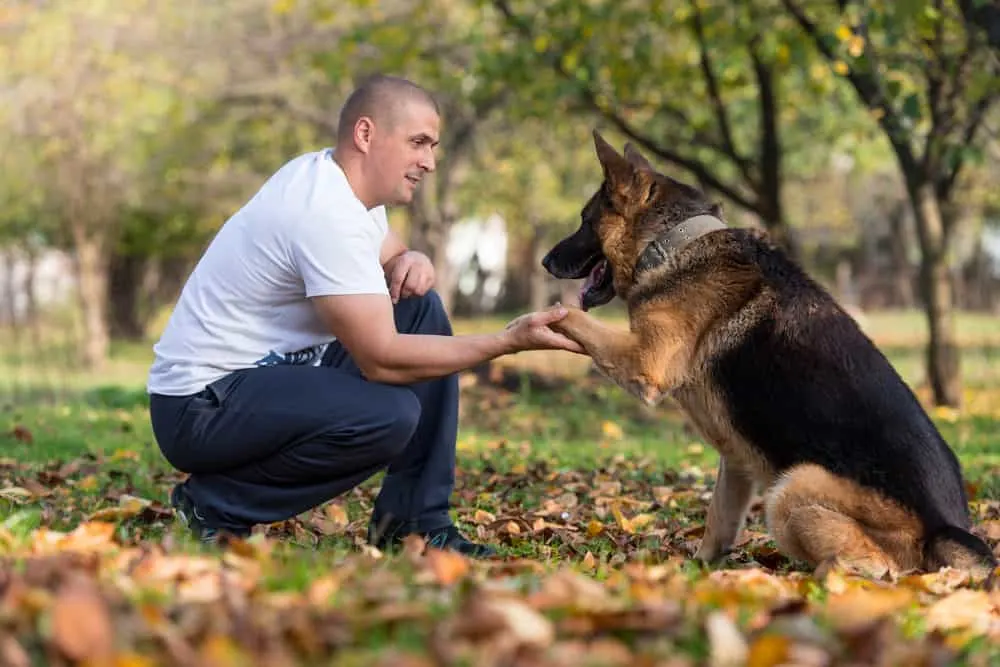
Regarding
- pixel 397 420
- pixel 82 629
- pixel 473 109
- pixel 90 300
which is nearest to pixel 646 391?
pixel 397 420

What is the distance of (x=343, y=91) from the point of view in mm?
25656

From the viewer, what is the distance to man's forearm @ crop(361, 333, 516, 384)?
435 centimetres

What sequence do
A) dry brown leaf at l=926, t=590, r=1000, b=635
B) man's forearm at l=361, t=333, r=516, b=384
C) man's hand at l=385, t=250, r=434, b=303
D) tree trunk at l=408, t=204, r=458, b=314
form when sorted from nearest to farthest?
dry brown leaf at l=926, t=590, r=1000, b=635 < man's forearm at l=361, t=333, r=516, b=384 < man's hand at l=385, t=250, r=434, b=303 < tree trunk at l=408, t=204, r=458, b=314

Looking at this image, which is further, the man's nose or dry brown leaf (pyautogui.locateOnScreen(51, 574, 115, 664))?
the man's nose

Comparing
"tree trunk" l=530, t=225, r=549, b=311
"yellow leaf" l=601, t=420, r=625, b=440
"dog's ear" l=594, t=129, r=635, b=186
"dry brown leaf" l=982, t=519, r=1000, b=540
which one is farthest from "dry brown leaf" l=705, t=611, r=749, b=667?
"tree trunk" l=530, t=225, r=549, b=311

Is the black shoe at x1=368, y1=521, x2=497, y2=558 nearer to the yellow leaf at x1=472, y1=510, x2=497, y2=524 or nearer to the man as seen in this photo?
the man

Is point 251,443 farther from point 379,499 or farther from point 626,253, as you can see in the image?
point 626,253

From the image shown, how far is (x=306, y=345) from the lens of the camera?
4.67m

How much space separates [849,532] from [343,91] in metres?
22.8

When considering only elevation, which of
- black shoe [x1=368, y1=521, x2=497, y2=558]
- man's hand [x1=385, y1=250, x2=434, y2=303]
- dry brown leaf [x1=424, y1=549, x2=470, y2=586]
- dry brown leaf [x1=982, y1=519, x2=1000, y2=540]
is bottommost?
dry brown leaf [x1=982, y1=519, x2=1000, y2=540]

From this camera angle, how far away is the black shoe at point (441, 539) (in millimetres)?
4664

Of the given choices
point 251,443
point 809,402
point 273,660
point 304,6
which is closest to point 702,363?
point 809,402

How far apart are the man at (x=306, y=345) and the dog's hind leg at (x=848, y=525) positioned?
108cm

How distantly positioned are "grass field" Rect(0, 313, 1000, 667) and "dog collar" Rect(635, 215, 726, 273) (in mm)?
1266
